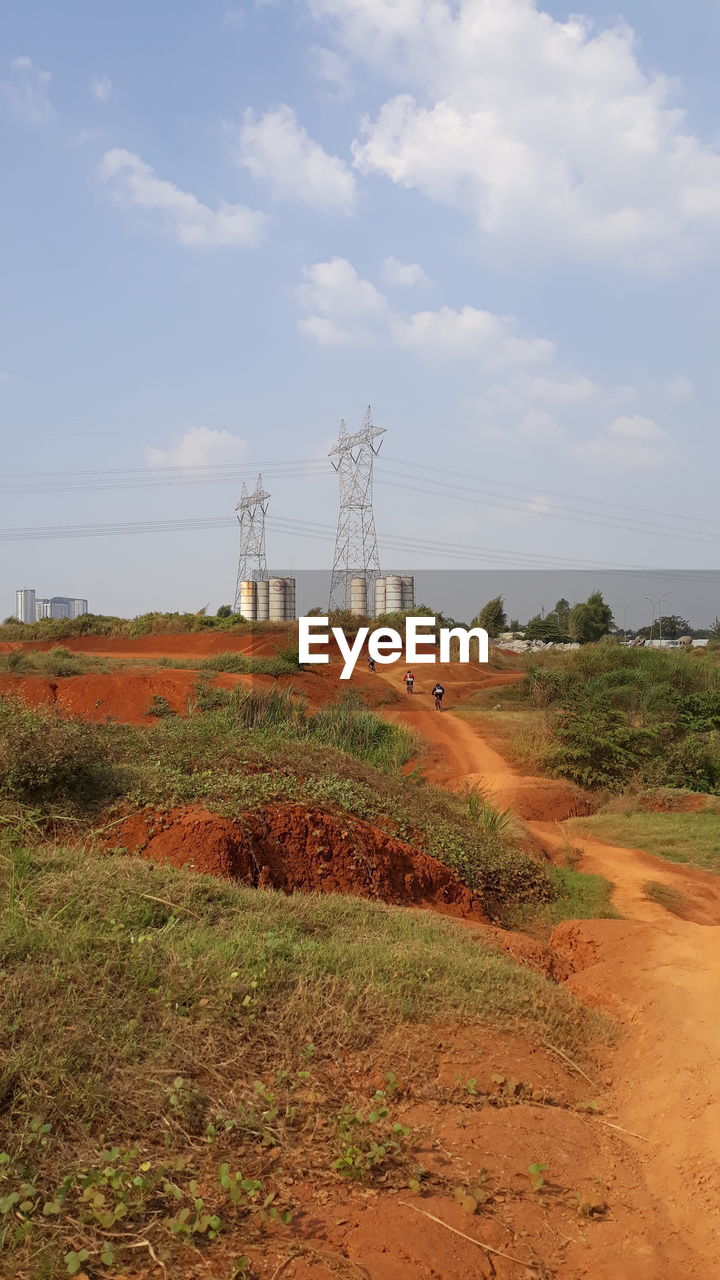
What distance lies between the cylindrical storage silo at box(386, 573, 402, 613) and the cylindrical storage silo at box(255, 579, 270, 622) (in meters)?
6.28

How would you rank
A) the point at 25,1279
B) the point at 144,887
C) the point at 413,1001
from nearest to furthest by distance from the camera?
the point at 25,1279 → the point at 413,1001 → the point at 144,887

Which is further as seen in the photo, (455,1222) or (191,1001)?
(191,1001)

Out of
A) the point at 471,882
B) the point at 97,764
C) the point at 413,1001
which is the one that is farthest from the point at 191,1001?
the point at 471,882

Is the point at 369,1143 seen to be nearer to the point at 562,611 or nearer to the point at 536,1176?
the point at 536,1176

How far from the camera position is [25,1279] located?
101 inches

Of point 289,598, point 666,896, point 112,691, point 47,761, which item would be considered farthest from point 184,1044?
point 289,598

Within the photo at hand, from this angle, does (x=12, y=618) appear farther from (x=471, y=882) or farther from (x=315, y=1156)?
(x=315, y=1156)

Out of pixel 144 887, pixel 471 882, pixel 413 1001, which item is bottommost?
pixel 471 882

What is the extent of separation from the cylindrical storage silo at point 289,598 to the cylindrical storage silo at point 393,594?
525 centimetres

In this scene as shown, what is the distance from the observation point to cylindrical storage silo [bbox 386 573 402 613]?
47.5m

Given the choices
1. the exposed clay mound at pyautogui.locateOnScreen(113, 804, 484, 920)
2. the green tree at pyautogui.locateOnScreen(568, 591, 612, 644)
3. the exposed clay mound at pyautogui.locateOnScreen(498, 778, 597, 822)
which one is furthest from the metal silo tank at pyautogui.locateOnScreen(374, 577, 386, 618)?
the exposed clay mound at pyautogui.locateOnScreen(113, 804, 484, 920)

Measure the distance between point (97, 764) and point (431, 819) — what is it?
354cm

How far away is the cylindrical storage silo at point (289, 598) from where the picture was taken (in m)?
48.8

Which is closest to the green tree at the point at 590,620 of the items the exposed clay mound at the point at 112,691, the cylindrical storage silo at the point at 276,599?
the cylindrical storage silo at the point at 276,599
